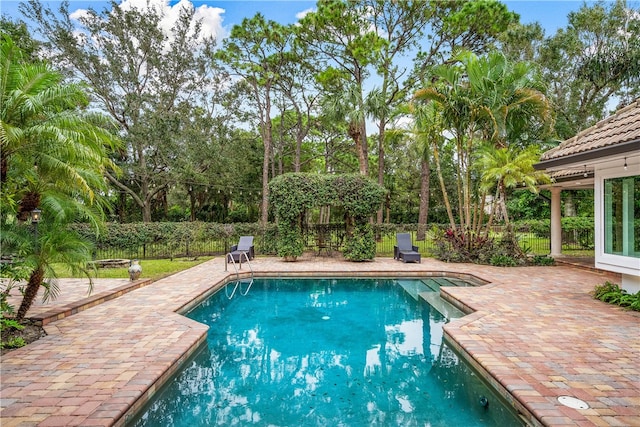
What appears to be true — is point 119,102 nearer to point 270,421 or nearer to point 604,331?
point 270,421

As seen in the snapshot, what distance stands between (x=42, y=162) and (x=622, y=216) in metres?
10.1

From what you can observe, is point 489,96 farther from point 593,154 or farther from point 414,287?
point 414,287

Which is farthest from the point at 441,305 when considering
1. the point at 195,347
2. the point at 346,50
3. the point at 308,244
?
the point at 346,50

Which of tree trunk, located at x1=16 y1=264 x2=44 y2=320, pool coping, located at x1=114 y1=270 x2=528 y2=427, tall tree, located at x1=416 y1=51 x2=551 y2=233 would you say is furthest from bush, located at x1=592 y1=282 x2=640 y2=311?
tree trunk, located at x1=16 y1=264 x2=44 y2=320

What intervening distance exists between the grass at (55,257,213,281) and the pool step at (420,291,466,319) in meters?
7.67

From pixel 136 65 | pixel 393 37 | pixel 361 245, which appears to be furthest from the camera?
pixel 136 65

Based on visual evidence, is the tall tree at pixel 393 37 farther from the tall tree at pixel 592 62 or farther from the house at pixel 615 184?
the house at pixel 615 184

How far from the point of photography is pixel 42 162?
491cm

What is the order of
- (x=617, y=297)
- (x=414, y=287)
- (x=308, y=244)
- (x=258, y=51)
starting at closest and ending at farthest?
(x=617, y=297) < (x=414, y=287) < (x=308, y=244) < (x=258, y=51)

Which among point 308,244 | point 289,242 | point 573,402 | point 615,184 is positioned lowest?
point 573,402

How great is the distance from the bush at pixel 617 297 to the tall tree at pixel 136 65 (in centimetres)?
2022

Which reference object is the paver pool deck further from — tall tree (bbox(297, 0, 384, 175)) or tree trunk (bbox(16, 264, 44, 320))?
tall tree (bbox(297, 0, 384, 175))

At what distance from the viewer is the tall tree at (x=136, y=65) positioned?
18.5 m

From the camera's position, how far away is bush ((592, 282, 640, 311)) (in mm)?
6513
